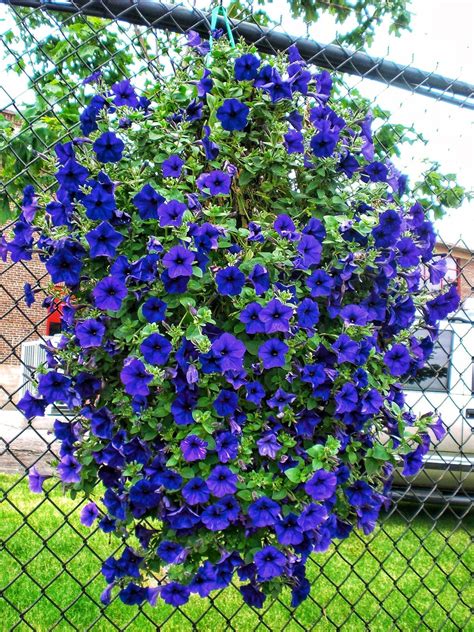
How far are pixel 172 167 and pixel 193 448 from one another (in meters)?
0.56

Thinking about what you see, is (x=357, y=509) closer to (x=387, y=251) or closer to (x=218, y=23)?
(x=387, y=251)

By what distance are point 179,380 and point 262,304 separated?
0.22 meters

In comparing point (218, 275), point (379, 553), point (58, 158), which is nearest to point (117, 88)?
point (58, 158)

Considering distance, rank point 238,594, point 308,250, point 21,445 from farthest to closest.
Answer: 1. point 21,445
2. point 238,594
3. point 308,250

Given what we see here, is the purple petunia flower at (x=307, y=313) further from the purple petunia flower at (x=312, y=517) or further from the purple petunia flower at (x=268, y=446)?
the purple petunia flower at (x=312, y=517)

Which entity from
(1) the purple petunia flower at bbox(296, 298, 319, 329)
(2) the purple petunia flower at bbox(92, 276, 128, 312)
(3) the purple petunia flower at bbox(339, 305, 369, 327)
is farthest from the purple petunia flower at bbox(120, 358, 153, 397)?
(3) the purple petunia flower at bbox(339, 305, 369, 327)

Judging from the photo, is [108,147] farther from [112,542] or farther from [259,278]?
[112,542]

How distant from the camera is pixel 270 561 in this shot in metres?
1.29

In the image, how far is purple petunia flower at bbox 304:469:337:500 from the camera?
1.29 meters

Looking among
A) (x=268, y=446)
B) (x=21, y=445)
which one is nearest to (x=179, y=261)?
(x=268, y=446)

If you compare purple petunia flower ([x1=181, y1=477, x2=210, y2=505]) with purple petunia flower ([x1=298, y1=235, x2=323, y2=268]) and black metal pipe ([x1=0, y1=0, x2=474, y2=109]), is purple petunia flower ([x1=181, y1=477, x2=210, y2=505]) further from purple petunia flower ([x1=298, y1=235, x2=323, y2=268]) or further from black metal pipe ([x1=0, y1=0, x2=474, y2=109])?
black metal pipe ([x1=0, y1=0, x2=474, y2=109])

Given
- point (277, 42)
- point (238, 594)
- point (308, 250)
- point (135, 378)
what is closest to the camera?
point (135, 378)

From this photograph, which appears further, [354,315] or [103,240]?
[354,315]

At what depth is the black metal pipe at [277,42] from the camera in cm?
166
